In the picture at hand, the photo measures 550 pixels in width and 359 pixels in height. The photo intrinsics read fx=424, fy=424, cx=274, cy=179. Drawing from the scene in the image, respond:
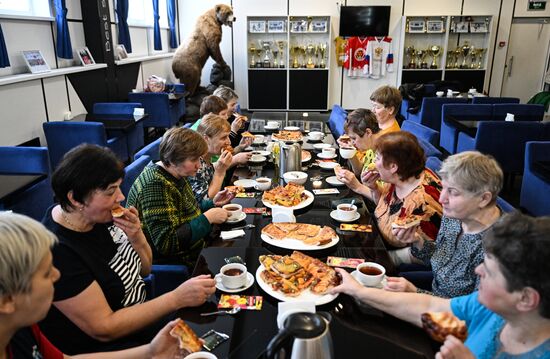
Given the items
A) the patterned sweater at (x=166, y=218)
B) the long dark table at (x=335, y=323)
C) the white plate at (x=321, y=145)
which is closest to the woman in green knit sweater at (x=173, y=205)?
the patterned sweater at (x=166, y=218)

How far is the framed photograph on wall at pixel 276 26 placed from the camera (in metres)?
8.95

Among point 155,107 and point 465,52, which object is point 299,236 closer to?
point 155,107

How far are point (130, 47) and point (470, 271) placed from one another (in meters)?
6.28

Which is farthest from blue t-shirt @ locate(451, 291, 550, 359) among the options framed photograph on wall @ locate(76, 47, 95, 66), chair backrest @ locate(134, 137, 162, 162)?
framed photograph on wall @ locate(76, 47, 95, 66)

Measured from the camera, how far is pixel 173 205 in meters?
2.03

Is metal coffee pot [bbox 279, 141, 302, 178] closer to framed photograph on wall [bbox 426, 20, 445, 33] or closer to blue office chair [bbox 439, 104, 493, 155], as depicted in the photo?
blue office chair [bbox 439, 104, 493, 155]

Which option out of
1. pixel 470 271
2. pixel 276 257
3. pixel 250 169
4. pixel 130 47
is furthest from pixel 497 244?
pixel 130 47

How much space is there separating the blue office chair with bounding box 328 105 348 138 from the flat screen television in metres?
4.28

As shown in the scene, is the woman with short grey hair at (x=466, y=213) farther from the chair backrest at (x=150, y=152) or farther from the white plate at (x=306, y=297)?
the chair backrest at (x=150, y=152)

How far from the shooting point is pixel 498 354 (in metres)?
1.12

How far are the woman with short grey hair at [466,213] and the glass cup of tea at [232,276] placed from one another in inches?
20.5

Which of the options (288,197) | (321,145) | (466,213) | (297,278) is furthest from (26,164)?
(466,213)

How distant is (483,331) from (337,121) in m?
3.82

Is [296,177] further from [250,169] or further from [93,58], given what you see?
[93,58]
